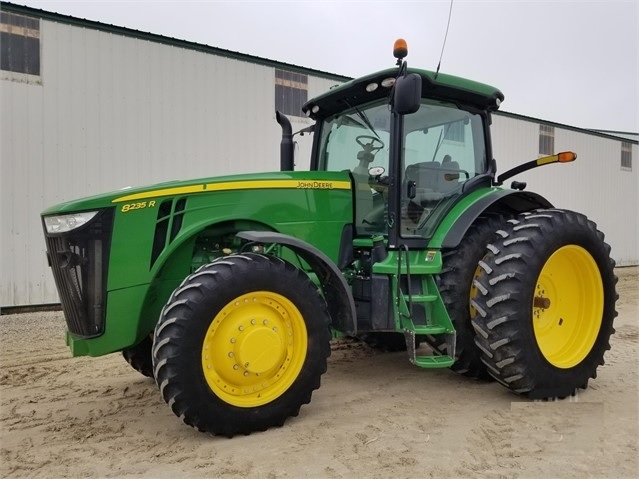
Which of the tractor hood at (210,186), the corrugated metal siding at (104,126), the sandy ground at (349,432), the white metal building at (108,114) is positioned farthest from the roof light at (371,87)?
the white metal building at (108,114)

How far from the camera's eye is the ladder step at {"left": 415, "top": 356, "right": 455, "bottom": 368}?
11.3 feet

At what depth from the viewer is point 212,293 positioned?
2883mm

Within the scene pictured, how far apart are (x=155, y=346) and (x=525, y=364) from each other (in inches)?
92.8

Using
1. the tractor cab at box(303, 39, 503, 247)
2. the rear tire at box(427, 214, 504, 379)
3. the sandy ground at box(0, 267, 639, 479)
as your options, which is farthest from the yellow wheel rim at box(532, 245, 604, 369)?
the tractor cab at box(303, 39, 503, 247)

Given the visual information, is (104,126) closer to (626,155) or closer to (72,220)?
(72,220)

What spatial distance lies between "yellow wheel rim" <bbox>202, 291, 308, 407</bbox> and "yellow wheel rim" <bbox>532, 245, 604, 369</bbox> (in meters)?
1.87

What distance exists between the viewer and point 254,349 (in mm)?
A: 3004

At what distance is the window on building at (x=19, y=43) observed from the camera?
7.06 m

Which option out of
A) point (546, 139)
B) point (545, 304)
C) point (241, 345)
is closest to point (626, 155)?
point (546, 139)

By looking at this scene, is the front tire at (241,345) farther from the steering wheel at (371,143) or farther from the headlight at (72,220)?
the steering wheel at (371,143)

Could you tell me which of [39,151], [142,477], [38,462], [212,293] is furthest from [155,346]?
[39,151]

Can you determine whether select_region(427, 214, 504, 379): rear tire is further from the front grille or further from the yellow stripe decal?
the front grille

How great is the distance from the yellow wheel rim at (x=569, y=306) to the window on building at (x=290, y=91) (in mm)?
6398

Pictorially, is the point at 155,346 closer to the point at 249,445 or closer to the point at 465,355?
the point at 249,445
